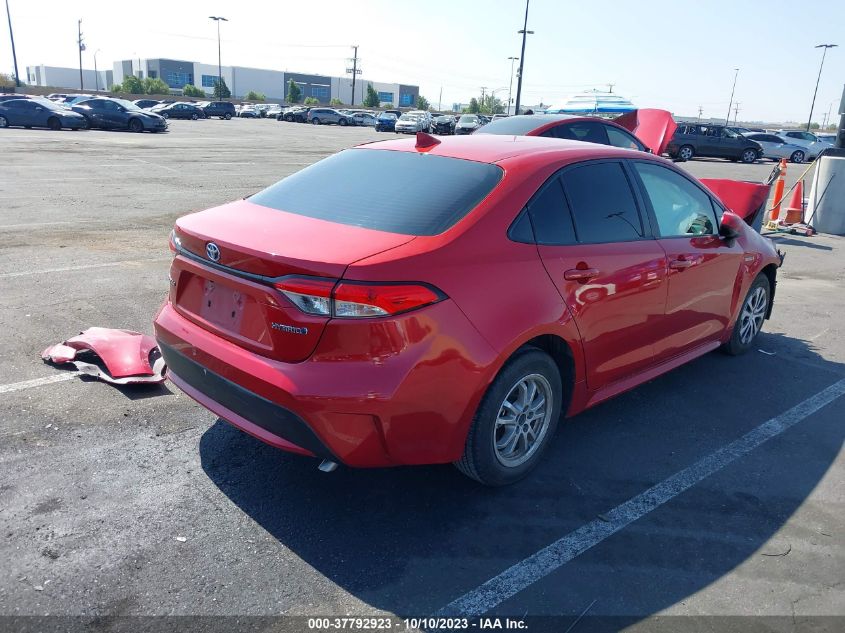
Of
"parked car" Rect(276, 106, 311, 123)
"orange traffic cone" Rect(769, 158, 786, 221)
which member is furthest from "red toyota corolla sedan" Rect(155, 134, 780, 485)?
"parked car" Rect(276, 106, 311, 123)

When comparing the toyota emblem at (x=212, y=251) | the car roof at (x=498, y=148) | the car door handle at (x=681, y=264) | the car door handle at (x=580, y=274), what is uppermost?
the car roof at (x=498, y=148)

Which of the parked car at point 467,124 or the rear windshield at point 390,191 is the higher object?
the rear windshield at point 390,191

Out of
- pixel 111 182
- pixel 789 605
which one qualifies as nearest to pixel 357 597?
pixel 789 605

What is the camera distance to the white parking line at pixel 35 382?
4.36m

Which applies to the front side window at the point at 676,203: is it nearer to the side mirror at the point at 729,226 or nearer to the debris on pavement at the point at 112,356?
the side mirror at the point at 729,226

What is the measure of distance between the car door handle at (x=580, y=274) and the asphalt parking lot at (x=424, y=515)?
3.48 feet

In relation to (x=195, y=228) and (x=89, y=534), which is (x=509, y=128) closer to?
(x=195, y=228)

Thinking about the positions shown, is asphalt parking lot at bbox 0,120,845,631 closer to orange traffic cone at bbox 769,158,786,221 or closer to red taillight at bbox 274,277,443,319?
red taillight at bbox 274,277,443,319

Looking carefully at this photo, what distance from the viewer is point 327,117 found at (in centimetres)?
5947

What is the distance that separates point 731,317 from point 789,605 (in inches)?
112

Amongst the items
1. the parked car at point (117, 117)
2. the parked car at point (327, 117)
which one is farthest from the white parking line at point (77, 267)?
the parked car at point (327, 117)

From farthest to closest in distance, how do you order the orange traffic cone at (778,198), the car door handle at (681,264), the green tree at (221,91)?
the green tree at (221,91) < the orange traffic cone at (778,198) < the car door handle at (681,264)

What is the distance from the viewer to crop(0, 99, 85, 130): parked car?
103 ft

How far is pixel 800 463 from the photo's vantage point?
400 cm
